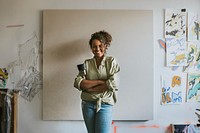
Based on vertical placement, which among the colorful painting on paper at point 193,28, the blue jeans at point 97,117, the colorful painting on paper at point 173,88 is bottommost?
the blue jeans at point 97,117

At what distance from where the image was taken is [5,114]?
2.73 m

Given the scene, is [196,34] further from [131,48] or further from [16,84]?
[16,84]

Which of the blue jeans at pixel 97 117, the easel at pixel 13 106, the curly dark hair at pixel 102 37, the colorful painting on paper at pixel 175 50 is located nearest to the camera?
the blue jeans at pixel 97 117

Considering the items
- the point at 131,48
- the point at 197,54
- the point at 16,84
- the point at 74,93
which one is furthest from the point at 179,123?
the point at 16,84

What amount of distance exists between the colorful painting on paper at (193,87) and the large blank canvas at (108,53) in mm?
423

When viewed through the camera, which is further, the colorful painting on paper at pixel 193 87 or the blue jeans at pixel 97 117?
the colorful painting on paper at pixel 193 87

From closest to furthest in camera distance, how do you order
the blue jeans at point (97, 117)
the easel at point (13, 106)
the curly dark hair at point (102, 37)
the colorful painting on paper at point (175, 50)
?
the blue jeans at point (97, 117)
the curly dark hair at point (102, 37)
the easel at point (13, 106)
the colorful painting on paper at point (175, 50)

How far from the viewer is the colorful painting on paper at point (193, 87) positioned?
2895 mm

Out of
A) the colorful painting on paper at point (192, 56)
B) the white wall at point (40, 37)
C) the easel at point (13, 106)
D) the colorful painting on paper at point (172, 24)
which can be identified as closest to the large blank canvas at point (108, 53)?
the white wall at point (40, 37)

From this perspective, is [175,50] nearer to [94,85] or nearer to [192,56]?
[192,56]

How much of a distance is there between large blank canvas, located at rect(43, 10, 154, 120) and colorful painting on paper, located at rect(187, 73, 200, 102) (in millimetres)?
423

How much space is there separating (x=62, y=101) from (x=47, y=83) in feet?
0.82

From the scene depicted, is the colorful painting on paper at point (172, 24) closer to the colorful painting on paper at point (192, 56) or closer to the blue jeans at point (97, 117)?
the colorful painting on paper at point (192, 56)

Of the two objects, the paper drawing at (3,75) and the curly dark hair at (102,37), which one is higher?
the curly dark hair at (102,37)
